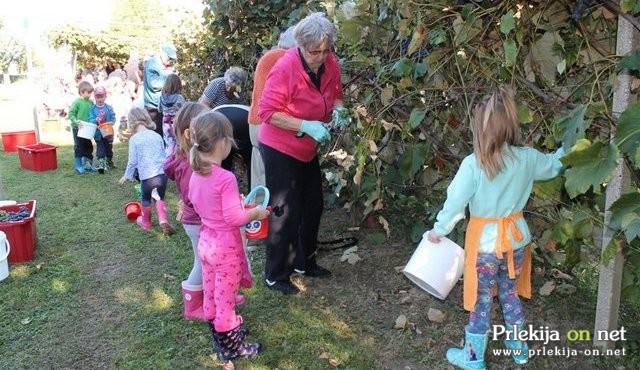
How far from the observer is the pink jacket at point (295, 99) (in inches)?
127

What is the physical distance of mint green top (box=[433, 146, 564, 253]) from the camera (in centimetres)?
242

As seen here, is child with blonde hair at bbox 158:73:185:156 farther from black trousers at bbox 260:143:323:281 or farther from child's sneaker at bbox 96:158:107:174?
black trousers at bbox 260:143:323:281

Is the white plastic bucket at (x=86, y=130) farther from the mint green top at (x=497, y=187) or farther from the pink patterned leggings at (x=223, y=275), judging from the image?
the mint green top at (x=497, y=187)

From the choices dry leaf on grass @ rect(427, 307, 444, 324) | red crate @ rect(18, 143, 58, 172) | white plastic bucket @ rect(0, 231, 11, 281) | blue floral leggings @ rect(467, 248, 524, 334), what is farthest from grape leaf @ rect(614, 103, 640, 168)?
red crate @ rect(18, 143, 58, 172)

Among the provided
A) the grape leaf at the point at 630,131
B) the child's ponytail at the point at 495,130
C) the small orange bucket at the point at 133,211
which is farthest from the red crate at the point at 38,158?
the grape leaf at the point at 630,131

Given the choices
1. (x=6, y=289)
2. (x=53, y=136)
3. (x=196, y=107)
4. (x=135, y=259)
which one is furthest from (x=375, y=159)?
(x=53, y=136)

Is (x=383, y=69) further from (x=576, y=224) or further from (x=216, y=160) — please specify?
(x=576, y=224)

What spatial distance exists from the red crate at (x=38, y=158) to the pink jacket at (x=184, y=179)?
5.64m

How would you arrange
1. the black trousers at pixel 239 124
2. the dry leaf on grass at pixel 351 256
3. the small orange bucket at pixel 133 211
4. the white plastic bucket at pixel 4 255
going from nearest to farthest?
the white plastic bucket at pixel 4 255, the dry leaf on grass at pixel 351 256, the black trousers at pixel 239 124, the small orange bucket at pixel 133 211

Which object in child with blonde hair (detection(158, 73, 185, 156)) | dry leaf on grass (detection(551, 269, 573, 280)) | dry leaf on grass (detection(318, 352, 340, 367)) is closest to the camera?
dry leaf on grass (detection(318, 352, 340, 367))

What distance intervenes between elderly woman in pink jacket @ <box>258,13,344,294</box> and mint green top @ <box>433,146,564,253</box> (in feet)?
3.26

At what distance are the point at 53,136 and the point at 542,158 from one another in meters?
12.2

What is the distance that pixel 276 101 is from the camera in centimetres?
324

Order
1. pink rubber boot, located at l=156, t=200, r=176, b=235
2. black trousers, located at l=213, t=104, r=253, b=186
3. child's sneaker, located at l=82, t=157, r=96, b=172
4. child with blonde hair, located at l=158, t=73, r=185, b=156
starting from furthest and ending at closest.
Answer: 1. child's sneaker, located at l=82, t=157, r=96, b=172
2. child with blonde hair, located at l=158, t=73, r=185, b=156
3. pink rubber boot, located at l=156, t=200, r=176, b=235
4. black trousers, located at l=213, t=104, r=253, b=186
